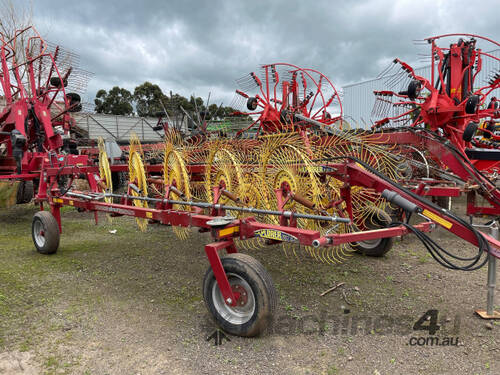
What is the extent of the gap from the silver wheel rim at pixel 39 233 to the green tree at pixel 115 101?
31069 millimetres

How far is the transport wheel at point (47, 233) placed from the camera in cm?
498

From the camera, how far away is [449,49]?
6.32 meters

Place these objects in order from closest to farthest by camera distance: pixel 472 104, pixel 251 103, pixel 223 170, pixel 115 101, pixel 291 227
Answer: pixel 291 227 < pixel 223 170 < pixel 472 104 < pixel 251 103 < pixel 115 101

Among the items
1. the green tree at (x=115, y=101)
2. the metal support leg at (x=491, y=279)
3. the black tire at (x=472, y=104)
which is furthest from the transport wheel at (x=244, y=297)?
the green tree at (x=115, y=101)

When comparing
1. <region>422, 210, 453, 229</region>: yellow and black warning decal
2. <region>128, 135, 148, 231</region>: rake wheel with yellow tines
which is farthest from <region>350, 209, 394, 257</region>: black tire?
<region>128, 135, 148, 231</region>: rake wheel with yellow tines

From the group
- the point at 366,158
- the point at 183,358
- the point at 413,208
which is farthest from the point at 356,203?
the point at 183,358

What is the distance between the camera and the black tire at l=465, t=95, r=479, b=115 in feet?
17.5

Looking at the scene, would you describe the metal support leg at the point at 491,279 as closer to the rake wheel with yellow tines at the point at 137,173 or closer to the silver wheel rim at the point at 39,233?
the rake wheel with yellow tines at the point at 137,173

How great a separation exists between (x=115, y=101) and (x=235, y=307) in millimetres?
35971

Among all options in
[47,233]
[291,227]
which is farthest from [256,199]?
[47,233]

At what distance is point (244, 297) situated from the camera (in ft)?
9.15

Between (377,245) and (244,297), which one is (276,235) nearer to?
(244,297)

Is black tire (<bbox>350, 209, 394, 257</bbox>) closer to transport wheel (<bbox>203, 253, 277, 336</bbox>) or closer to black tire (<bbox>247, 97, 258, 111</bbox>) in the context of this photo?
transport wheel (<bbox>203, 253, 277, 336</bbox>)

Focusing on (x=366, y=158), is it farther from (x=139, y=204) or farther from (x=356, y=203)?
(x=139, y=204)
